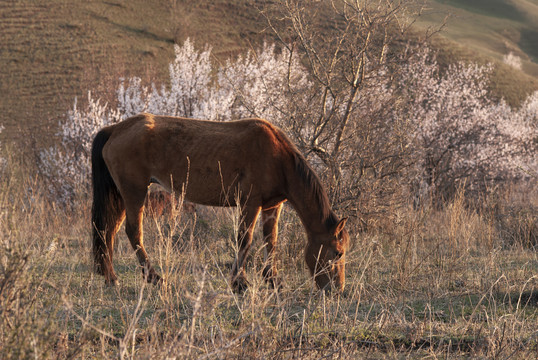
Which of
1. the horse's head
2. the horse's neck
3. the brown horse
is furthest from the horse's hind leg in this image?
the horse's head

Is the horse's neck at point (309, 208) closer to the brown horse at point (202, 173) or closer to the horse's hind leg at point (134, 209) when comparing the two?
the brown horse at point (202, 173)

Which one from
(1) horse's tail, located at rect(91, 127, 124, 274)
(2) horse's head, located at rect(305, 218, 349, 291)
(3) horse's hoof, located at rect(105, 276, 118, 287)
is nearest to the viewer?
(2) horse's head, located at rect(305, 218, 349, 291)

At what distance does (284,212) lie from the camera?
726cm

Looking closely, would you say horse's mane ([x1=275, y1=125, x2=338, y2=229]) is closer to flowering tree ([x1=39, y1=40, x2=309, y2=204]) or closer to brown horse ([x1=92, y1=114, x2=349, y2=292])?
brown horse ([x1=92, y1=114, x2=349, y2=292])

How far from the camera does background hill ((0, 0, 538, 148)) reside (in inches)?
1412

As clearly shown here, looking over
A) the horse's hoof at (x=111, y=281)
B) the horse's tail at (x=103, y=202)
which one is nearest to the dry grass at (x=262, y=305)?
the horse's hoof at (x=111, y=281)

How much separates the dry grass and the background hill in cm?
2475

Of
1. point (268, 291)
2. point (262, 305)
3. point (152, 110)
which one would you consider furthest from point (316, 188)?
point (152, 110)

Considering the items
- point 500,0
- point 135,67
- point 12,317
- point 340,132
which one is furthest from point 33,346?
point 500,0

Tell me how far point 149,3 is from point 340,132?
→ 52.7 meters

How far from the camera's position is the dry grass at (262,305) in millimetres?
2709

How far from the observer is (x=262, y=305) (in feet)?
10.2

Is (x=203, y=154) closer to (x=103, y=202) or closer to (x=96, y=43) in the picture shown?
(x=103, y=202)

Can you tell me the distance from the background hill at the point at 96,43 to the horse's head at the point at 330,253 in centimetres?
2550
